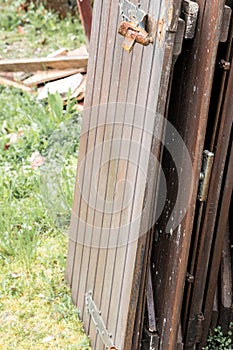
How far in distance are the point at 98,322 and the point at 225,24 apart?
1.70m

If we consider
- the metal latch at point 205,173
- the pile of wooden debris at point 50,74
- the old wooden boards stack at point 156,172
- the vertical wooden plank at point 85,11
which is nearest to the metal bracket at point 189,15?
the old wooden boards stack at point 156,172

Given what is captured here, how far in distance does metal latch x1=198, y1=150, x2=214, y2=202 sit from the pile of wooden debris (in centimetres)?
321

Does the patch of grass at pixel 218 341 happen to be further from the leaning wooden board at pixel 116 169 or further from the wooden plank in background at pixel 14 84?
the wooden plank in background at pixel 14 84

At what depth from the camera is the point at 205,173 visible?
287cm

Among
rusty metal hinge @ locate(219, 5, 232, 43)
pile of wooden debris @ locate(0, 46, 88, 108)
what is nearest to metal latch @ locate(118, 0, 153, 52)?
rusty metal hinge @ locate(219, 5, 232, 43)

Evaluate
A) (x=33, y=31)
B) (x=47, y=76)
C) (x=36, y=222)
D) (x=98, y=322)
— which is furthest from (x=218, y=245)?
(x=33, y=31)

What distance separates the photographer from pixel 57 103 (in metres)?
5.54

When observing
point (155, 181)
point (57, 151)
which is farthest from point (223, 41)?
point (57, 151)

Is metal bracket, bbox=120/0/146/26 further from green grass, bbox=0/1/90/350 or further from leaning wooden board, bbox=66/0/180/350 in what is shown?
green grass, bbox=0/1/90/350

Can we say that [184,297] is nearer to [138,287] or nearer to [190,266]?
[190,266]

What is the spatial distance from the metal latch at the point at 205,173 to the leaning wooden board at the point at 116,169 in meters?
0.24

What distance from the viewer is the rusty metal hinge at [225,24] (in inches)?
99.7

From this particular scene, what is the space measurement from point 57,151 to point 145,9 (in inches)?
106

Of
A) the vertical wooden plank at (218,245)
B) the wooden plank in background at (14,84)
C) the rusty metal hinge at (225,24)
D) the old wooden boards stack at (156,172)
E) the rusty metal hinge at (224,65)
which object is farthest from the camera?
the wooden plank in background at (14,84)
